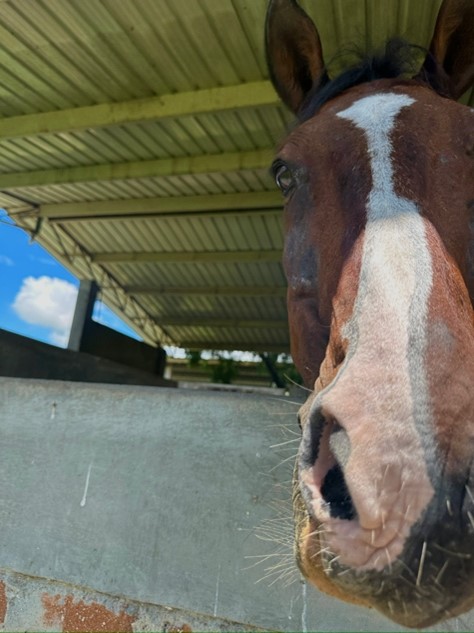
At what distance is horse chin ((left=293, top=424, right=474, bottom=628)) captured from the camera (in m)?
0.81

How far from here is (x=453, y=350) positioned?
0.97 metres

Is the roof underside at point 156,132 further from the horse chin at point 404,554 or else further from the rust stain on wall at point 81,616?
the rust stain on wall at point 81,616

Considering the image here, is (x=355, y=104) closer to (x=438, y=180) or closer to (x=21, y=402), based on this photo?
(x=438, y=180)

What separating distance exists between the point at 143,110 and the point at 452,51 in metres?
3.86

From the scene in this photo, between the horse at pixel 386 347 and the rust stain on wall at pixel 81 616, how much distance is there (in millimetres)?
1187

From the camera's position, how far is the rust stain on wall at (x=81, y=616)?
1904 millimetres

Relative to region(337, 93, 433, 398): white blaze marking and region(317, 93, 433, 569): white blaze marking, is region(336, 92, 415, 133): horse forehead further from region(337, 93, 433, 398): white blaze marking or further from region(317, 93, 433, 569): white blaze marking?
region(317, 93, 433, 569): white blaze marking

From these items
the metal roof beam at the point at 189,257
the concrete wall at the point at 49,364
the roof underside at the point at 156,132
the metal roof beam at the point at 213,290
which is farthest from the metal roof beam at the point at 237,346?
the concrete wall at the point at 49,364

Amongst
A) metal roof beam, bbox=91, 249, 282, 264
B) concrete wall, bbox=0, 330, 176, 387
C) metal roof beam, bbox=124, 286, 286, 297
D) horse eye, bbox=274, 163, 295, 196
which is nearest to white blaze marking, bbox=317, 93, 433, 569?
horse eye, bbox=274, 163, 295, 196

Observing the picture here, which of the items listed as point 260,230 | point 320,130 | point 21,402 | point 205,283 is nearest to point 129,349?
point 260,230

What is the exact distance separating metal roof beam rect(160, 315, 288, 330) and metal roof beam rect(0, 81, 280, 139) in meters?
8.97

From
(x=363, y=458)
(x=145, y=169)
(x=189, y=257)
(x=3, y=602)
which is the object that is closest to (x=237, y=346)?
(x=189, y=257)

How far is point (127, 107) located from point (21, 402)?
4278 mm

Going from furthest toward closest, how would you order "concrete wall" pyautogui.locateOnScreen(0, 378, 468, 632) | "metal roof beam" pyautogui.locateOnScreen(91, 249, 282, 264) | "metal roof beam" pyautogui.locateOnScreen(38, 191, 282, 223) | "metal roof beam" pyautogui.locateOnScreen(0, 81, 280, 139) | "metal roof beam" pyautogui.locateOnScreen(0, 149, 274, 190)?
"metal roof beam" pyautogui.locateOnScreen(91, 249, 282, 264), "metal roof beam" pyautogui.locateOnScreen(38, 191, 282, 223), "metal roof beam" pyautogui.locateOnScreen(0, 149, 274, 190), "metal roof beam" pyautogui.locateOnScreen(0, 81, 280, 139), "concrete wall" pyautogui.locateOnScreen(0, 378, 468, 632)
